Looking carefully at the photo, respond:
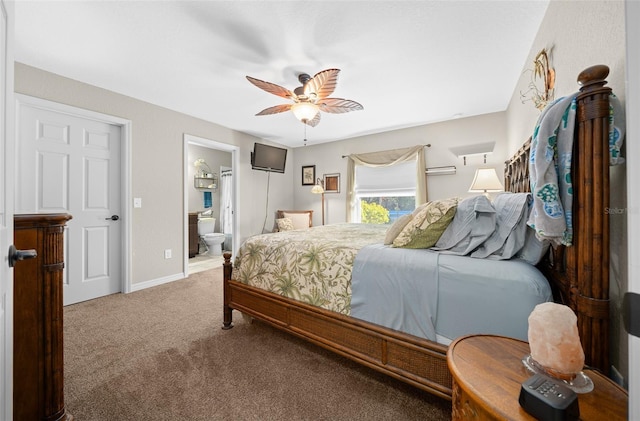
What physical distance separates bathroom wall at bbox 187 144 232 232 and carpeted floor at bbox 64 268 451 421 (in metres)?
3.91

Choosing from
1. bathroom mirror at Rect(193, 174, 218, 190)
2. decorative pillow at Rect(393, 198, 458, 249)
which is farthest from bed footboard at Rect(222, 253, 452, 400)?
bathroom mirror at Rect(193, 174, 218, 190)

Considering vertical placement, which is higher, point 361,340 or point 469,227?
point 469,227

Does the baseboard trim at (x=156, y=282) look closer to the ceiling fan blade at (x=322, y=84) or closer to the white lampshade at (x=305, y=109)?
the white lampshade at (x=305, y=109)

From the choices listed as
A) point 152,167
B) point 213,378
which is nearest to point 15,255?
point 213,378

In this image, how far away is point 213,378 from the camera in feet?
5.29

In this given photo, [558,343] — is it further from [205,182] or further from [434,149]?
[205,182]

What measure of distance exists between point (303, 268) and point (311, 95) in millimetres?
1673

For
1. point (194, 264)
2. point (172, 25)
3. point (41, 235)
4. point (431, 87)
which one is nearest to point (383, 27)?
point (431, 87)

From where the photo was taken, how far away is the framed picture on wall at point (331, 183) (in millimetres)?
5186

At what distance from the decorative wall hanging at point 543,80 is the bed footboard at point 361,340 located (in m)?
1.79

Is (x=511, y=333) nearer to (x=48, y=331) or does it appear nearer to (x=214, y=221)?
(x=48, y=331)

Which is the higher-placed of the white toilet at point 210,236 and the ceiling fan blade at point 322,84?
the ceiling fan blade at point 322,84

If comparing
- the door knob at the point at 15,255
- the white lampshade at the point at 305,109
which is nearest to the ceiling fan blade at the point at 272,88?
the white lampshade at the point at 305,109

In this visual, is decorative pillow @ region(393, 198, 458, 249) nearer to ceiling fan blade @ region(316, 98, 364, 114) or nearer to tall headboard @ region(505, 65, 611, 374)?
tall headboard @ region(505, 65, 611, 374)
